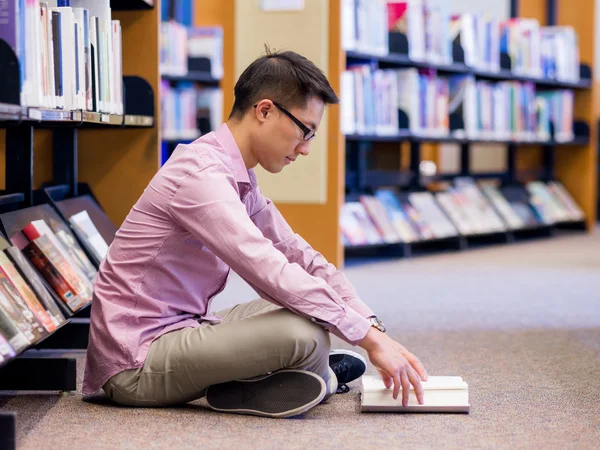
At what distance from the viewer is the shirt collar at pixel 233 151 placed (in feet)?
6.64

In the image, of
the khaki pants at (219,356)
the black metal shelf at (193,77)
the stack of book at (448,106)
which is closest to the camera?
the khaki pants at (219,356)

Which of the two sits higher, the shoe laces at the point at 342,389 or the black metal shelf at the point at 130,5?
the black metal shelf at the point at 130,5

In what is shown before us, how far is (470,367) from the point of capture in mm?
2551

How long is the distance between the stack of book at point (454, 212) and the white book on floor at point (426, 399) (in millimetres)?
2886

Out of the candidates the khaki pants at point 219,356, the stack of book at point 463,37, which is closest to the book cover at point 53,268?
the khaki pants at point 219,356

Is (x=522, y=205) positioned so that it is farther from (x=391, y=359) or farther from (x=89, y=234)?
(x=391, y=359)

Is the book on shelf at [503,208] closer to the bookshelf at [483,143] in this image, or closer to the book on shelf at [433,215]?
the bookshelf at [483,143]

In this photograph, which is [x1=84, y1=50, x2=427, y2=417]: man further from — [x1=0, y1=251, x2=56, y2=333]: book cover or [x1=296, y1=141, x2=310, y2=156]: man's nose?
[x1=0, y1=251, x2=56, y2=333]: book cover

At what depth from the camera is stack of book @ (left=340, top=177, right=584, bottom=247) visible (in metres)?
5.17

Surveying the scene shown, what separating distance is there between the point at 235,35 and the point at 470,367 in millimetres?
2528

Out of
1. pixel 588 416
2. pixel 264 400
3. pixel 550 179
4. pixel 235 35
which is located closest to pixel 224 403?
pixel 264 400

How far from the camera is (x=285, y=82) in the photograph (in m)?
1.97

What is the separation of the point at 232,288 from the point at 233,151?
216cm

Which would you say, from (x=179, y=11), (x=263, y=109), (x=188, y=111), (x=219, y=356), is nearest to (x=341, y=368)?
(x=219, y=356)
